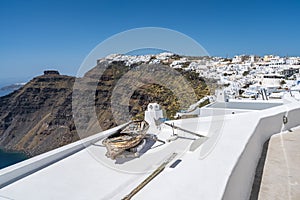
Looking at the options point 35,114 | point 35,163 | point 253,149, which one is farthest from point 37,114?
point 253,149

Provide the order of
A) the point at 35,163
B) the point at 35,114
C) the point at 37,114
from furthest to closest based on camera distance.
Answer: the point at 35,114, the point at 37,114, the point at 35,163

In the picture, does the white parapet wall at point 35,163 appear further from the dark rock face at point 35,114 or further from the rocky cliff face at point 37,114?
the dark rock face at point 35,114

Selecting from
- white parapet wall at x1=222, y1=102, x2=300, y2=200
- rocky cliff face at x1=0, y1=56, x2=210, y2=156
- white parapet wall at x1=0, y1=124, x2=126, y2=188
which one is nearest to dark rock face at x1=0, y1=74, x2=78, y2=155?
rocky cliff face at x1=0, y1=56, x2=210, y2=156

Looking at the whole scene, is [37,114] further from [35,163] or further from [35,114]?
[35,163]

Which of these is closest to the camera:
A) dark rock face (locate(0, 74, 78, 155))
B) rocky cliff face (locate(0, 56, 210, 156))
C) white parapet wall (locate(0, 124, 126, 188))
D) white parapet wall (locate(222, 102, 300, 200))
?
white parapet wall (locate(222, 102, 300, 200))

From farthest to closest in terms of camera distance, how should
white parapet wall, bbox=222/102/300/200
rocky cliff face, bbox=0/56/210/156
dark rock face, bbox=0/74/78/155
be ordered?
dark rock face, bbox=0/74/78/155 < rocky cliff face, bbox=0/56/210/156 < white parapet wall, bbox=222/102/300/200

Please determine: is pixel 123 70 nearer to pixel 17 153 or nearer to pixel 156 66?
pixel 156 66

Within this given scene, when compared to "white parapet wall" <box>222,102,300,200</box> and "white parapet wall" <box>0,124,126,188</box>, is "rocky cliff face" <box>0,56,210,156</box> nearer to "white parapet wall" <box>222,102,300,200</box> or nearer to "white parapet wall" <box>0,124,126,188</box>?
"white parapet wall" <box>0,124,126,188</box>

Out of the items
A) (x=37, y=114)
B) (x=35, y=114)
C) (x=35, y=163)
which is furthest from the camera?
(x=35, y=114)

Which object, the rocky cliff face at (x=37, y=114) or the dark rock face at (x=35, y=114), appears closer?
the rocky cliff face at (x=37, y=114)

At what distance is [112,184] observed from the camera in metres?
2.27

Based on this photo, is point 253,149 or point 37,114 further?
point 37,114

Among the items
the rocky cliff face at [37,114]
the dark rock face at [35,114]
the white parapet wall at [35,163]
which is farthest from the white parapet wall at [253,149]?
the dark rock face at [35,114]

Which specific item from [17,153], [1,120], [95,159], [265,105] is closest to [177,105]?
[265,105]
